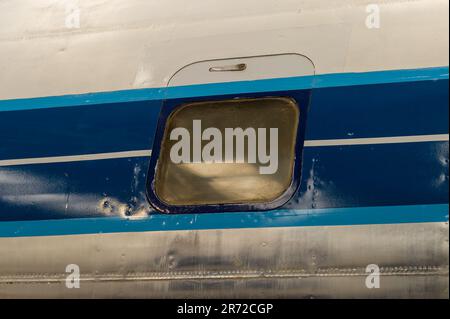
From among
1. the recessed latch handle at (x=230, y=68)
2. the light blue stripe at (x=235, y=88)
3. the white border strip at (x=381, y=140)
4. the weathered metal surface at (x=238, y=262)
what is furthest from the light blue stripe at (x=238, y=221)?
the recessed latch handle at (x=230, y=68)

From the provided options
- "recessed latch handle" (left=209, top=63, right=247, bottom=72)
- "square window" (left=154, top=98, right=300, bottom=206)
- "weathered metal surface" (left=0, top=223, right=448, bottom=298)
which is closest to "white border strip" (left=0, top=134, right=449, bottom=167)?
"square window" (left=154, top=98, right=300, bottom=206)

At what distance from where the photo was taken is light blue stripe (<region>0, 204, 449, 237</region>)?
3996 millimetres

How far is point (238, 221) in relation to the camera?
4266 mm

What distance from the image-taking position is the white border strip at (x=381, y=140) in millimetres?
4004

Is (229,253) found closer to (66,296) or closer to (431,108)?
(66,296)

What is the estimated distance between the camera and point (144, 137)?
4.53 m

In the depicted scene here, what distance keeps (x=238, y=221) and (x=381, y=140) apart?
0.81m

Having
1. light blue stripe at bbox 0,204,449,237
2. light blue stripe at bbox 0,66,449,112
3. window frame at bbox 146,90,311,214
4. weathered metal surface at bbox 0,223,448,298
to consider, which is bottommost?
weathered metal surface at bbox 0,223,448,298

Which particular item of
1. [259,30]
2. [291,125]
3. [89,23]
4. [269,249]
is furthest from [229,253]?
[89,23]

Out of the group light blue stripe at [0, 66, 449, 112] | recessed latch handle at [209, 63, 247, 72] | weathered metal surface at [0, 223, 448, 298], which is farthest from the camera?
recessed latch handle at [209, 63, 247, 72]

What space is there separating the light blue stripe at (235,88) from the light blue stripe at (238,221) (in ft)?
2.08

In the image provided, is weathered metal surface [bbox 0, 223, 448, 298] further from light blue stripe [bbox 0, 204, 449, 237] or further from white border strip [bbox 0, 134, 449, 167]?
white border strip [bbox 0, 134, 449, 167]

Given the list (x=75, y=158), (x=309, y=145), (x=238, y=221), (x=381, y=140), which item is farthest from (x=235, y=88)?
(x=75, y=158)

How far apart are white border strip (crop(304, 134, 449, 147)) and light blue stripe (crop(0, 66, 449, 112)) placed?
0.28 meters
